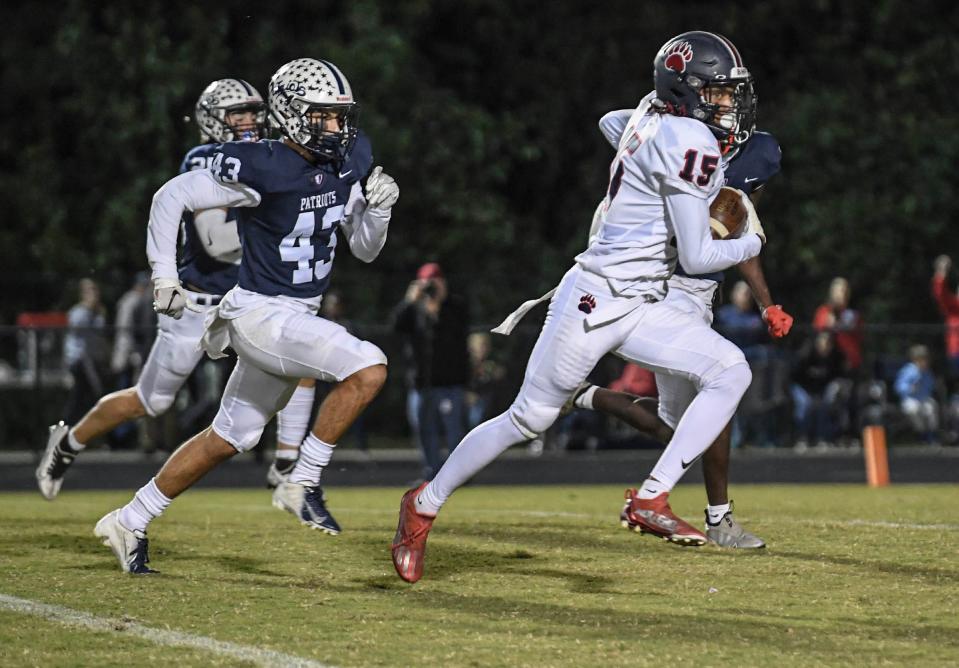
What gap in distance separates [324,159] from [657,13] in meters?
20.5

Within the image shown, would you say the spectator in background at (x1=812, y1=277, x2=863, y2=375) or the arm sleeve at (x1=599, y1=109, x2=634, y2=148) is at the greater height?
the arm sleeve at (x1=599, y1=109, x2=634, y2=148)

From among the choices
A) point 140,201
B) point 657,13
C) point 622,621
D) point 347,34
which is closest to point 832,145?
point 657,13

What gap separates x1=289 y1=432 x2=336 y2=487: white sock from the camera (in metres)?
7.91

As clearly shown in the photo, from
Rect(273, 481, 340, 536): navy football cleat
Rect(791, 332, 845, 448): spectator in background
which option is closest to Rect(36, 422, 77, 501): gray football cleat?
Rect(273, 481, 340, 536): navy football cleat

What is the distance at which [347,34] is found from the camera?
83.2 feet

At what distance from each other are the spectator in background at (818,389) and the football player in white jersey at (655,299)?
Answer: 37.5 ft

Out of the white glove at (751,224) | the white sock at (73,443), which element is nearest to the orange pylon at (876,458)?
the white sock at (73,443)

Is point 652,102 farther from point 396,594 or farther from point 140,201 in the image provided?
point 140,201

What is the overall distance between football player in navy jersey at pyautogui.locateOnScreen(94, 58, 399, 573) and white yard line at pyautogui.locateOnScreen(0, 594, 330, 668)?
905 millimetres

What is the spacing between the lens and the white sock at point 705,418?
6910 millimetres

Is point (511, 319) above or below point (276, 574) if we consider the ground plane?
above

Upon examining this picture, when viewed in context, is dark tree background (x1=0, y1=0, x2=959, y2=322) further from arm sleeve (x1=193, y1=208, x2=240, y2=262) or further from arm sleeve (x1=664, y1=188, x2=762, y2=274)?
arm sleeve (x1=664, y1=188, x2=762, y2=274)

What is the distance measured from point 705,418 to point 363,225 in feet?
5.85

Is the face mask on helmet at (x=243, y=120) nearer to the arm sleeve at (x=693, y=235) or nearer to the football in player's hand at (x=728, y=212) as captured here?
the football in player's hand at (x=728, y=212)
